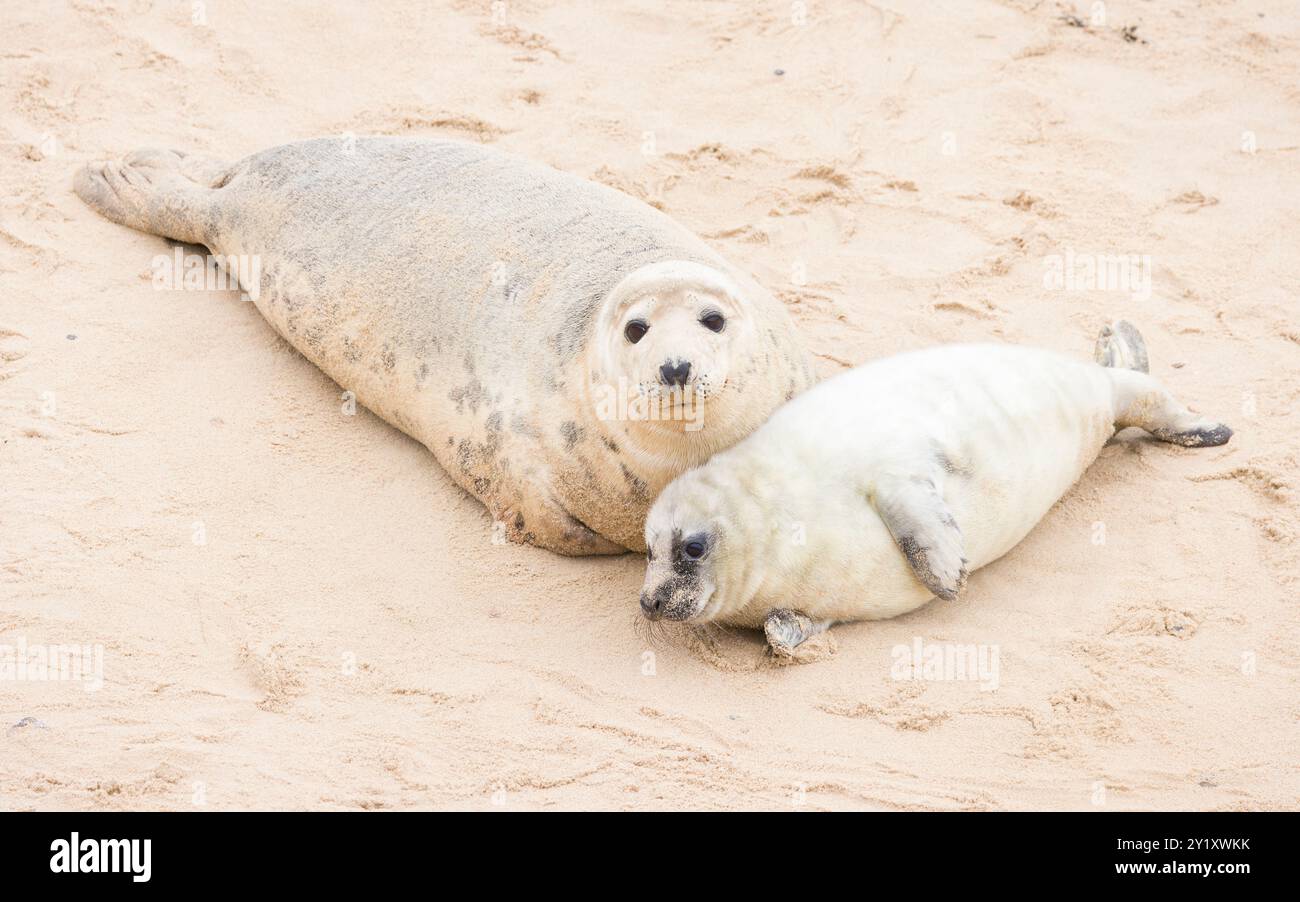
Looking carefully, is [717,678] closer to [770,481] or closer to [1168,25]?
[770,481]

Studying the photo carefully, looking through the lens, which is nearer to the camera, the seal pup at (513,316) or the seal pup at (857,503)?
the seal pup at (857,503)

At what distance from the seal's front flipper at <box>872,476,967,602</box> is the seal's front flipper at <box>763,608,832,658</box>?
0.32 meters

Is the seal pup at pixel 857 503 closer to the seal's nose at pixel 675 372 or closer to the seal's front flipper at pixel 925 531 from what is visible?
the seal's front flipper at pixel 925 531

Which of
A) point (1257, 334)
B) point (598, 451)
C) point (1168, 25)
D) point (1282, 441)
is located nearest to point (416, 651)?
point (598, 451)

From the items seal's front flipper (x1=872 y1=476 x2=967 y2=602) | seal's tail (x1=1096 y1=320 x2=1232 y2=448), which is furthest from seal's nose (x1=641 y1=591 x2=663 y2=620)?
seal's tail (x1=1096 y1=320 x2=1232 y2=448)

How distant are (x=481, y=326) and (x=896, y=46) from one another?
3.46 metres

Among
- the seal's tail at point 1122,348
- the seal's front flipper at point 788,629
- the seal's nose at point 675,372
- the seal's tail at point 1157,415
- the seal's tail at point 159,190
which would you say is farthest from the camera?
the seal's tail at point 159,190

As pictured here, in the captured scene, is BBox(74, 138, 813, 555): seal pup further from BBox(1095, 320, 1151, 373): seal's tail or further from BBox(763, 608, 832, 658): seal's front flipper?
BBox(1095, 320, 1151, 373): seal's tail

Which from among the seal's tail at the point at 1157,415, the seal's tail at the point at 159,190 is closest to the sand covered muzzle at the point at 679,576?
the seal's tail at the point at 1157,415

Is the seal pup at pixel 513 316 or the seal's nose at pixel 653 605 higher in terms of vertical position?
the seal pup at pixel 513 316

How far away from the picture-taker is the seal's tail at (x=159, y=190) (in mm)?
5984

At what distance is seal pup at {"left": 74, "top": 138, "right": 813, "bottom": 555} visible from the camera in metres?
4.29

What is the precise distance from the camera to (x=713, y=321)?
427cm

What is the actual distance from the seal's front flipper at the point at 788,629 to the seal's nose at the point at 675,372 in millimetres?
701
